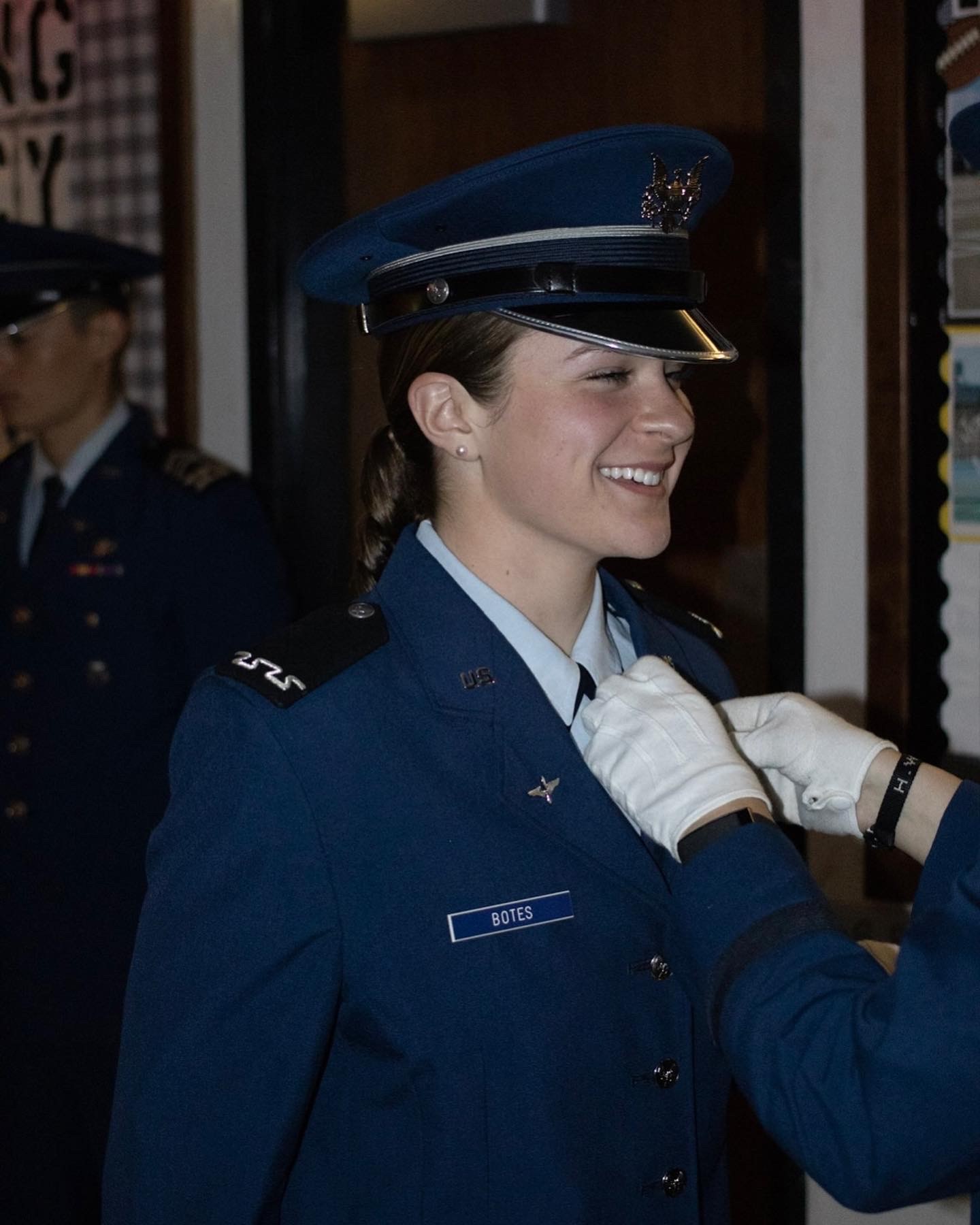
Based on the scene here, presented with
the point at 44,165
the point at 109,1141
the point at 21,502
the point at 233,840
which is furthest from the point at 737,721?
the point at 44,165

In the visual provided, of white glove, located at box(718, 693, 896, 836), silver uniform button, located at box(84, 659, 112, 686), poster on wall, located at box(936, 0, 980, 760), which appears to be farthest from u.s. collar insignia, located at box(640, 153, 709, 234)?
silver uniform button, located at box(84, 659, 112, 686)

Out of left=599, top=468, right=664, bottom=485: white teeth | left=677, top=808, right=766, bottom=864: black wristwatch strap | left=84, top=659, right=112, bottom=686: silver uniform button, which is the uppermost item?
left=599, top=468, right=664, bottom=485: white teeth

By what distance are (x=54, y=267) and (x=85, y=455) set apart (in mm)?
325

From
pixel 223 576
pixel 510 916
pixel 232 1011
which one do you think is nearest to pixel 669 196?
pixel 510 916

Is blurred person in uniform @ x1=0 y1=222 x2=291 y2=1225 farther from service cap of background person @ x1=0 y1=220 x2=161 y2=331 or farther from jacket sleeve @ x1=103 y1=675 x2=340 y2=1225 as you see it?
jacket sleeve @ x1=103 y1=675 x2=340 y2=1225

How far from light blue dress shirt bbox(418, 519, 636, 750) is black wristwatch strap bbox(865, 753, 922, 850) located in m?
0.27

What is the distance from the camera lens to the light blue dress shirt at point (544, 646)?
125cm

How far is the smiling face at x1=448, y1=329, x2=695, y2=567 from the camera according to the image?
1.20 m

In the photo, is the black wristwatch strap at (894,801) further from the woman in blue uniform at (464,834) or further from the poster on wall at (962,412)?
the poster on wall at (962,412)

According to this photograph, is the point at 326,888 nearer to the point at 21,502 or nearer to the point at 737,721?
the point at 737,721

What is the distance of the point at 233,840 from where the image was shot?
1064mm

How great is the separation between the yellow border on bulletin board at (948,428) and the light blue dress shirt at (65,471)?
4.52 feet

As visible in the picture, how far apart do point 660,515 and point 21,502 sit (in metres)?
1.57

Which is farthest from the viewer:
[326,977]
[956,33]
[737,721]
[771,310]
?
[771,310]
